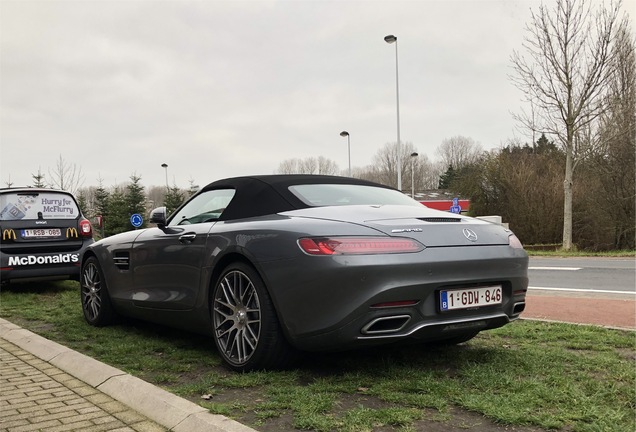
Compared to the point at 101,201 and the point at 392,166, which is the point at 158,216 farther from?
the point at 392,166

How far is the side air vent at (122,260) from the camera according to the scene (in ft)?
17.4

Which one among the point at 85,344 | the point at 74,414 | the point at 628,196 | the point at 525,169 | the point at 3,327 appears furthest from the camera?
the point at 525,169

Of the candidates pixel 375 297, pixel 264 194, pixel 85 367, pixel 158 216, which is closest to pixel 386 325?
pixel 375 297

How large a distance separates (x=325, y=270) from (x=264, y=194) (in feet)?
3.46

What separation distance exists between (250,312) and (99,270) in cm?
270

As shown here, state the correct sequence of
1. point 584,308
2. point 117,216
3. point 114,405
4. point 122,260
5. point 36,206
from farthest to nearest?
point 117,216
point 36,206
point 584,308
point 122,260
point 114,405

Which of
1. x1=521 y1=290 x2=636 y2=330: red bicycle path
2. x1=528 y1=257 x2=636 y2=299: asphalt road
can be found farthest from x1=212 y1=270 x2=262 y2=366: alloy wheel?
x1=528 y1=257 x2=636 y2=299: asphalt road

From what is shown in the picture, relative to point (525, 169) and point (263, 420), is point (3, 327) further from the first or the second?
point (525, 169)

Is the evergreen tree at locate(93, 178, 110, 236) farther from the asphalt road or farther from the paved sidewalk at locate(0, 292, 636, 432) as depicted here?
the paved sidewalk at locate(0, 292, 636, 432)

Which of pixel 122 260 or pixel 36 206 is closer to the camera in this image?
pixel 122 260

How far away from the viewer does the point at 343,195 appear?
4.23 meters

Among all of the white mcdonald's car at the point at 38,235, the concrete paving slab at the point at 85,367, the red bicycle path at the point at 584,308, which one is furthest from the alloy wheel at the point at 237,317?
the white mcdonald's car at the point at 38,235

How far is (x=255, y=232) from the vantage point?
378cm

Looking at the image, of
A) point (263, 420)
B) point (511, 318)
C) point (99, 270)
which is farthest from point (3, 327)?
point (511, 318)
